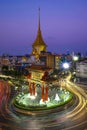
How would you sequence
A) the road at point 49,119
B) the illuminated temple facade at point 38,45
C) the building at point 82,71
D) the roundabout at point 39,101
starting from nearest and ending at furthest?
the road at point 49,119 → the roundabout at point 39,101 → the building at point 82,71 → the illuminated temple facade at point 38,45

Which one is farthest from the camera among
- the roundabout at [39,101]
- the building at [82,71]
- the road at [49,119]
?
the building at [82,71]

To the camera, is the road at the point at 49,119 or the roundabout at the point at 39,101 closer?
the road at the point at 49,119

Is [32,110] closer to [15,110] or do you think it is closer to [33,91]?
[15,110]

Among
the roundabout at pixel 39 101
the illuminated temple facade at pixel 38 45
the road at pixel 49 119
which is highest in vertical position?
the illuminated temple facade at pixel 38 45

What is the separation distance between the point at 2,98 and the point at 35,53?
3141 centimetres

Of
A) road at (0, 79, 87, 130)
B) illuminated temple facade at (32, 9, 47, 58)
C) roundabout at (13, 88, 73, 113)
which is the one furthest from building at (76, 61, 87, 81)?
road at (0, 79, 87, 130)

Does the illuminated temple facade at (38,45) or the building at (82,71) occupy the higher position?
the illuminated temple facade at (38,45)

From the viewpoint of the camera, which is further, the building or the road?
the building

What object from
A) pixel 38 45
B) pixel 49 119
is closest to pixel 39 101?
pixel 49 119

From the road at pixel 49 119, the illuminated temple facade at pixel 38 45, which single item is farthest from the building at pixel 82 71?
the road at pixel 49 119

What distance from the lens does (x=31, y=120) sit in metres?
28.3

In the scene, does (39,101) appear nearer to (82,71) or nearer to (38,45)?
(82,71)

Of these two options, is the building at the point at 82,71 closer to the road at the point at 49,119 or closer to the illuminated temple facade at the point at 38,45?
the illuminated temple facade at the point at 38,45

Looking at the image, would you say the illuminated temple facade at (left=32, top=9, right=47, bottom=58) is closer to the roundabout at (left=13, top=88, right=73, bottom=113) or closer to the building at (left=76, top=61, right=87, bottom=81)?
the building at (left=76, top=61, right=87, bottom=81)
